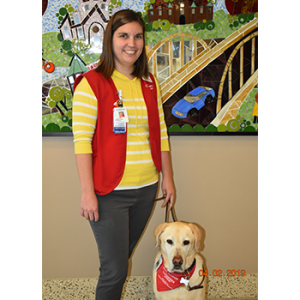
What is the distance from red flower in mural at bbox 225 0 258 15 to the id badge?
1249mm

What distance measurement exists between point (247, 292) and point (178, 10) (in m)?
2.33

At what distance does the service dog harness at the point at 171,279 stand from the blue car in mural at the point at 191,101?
1.07m

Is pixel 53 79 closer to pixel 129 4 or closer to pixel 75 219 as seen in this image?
pixel 129 4

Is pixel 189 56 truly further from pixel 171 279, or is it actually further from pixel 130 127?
pixel 171 279

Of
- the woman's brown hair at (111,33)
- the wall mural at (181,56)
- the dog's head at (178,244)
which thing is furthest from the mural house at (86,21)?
the dog's head at (178,244)

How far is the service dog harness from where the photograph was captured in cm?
129

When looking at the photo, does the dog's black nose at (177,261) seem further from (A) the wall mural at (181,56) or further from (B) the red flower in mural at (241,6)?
(B) the red flower in mural at (241,6)

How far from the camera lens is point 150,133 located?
1.29 metres

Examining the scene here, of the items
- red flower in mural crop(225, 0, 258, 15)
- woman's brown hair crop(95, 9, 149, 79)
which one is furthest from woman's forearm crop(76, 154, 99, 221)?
red flower in mural crop(225, 0, 258, 15)

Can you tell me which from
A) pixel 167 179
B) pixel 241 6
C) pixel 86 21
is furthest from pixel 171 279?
pixel 241 6

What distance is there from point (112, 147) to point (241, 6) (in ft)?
4.87

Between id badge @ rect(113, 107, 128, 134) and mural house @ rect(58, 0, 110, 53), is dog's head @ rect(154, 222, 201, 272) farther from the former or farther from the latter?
mural house @ rect(58, 0, 110, 53)

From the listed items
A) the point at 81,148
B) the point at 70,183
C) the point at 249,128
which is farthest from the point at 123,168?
the point at 249,128

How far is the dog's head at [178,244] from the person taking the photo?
1273 mm
